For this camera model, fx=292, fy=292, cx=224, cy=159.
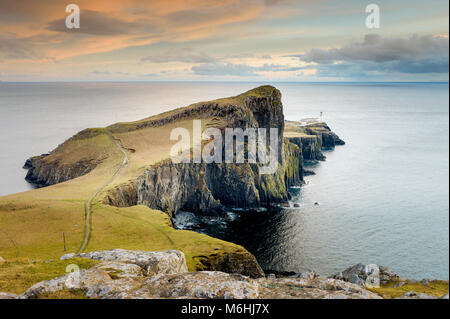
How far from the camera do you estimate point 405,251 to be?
75.8m

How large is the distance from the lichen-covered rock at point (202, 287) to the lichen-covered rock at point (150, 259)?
7110mm

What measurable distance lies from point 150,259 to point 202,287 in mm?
11839

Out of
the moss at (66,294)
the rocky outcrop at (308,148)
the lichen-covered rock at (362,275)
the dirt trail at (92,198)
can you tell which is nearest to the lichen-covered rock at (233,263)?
the lichen-covered rock at (362,275)

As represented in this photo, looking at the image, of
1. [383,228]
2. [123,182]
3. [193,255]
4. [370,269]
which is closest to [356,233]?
[383,228]

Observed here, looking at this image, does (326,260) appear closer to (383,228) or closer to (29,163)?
(383,228)

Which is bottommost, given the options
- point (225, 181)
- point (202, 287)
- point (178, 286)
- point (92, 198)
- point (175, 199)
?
point (175, 199)

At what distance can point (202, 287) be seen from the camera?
20.3m

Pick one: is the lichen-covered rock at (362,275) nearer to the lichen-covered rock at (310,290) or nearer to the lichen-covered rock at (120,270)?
→ the lichen-covered rock at (310,290)

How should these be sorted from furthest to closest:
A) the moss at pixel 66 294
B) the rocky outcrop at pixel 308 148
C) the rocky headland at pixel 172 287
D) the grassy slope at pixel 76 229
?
Answer: the rocky outcrop at pixel 308 148
the grassy slope at pixel 76 229
the rocky headland at pixel 172 287
the moss at pixel 66 294

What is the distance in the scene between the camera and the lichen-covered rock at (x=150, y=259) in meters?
29.6

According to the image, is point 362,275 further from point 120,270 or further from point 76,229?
point 76,229

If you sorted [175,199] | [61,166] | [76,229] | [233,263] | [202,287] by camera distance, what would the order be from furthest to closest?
[61,166] → [175,199] → [76,229] → [233,263] → [202,287]

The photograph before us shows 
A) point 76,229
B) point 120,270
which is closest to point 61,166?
point 76,229
